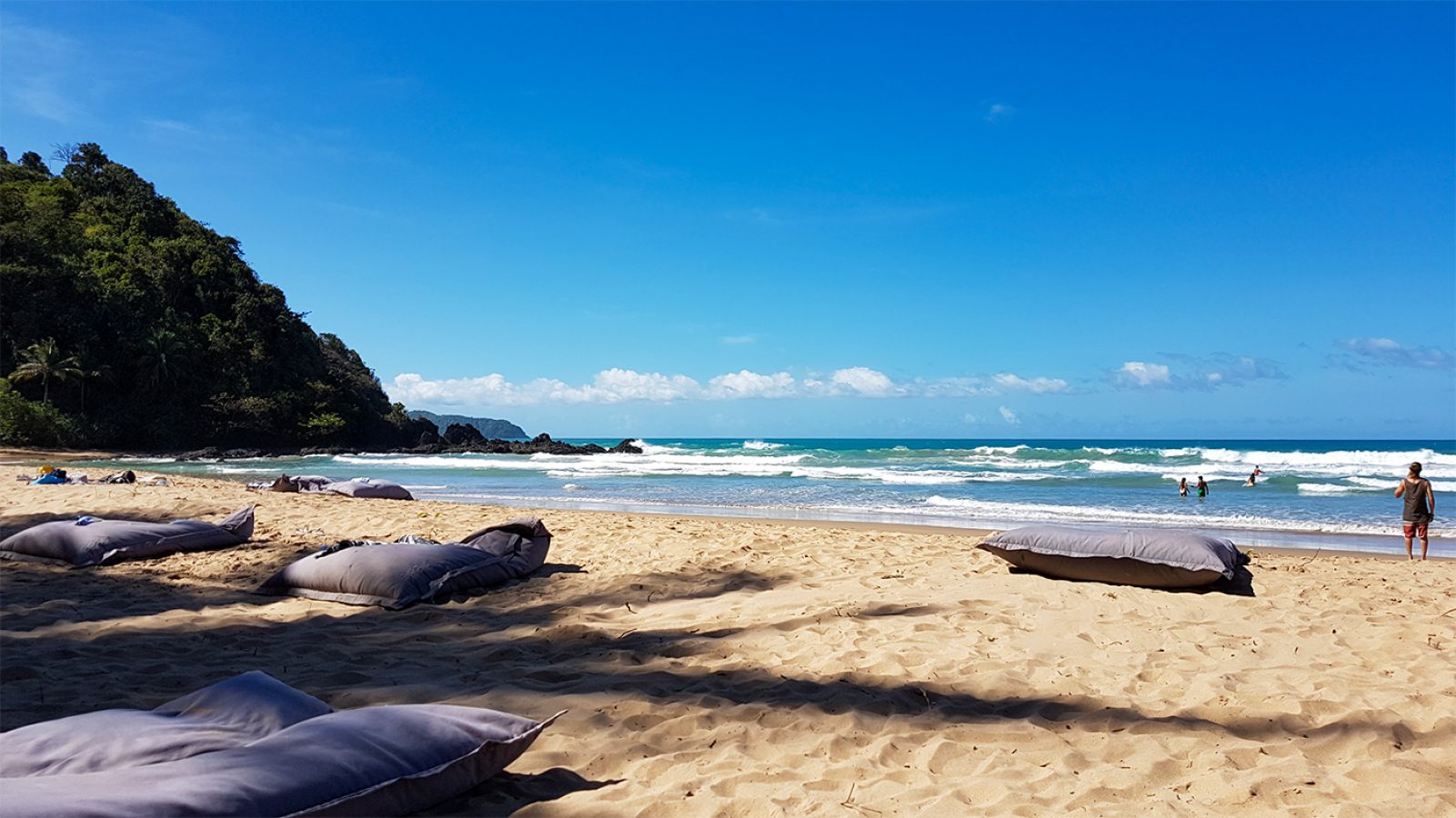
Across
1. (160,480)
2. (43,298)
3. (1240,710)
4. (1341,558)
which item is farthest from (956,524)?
(43,298)

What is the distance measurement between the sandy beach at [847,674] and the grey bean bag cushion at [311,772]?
21cm

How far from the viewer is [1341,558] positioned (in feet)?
33.0

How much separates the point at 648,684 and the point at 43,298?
50.4 metres

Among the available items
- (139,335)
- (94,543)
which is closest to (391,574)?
(94,543)

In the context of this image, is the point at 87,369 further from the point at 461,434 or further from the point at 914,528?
the point at 914,528

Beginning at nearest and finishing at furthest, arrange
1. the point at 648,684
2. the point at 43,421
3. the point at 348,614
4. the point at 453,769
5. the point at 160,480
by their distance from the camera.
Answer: the point at 453,769
the point at 648,684
the point at 348,614
the point at 160,480
the point at 43,421

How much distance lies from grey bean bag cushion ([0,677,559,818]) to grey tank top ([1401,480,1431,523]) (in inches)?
489

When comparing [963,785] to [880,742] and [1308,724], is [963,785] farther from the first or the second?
[1308,724]

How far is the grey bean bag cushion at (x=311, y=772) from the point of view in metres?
2.10

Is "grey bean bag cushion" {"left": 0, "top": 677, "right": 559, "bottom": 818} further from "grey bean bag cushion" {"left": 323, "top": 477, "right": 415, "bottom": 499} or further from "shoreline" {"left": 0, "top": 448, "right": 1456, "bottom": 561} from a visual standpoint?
"grey bean bag cushion" {"left": 323, "top": 477, "right": 415, "bottom": 499}

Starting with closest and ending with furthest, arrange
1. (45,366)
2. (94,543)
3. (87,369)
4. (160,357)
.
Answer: (94,543) < (45,366) < (87,369) < (160,357)

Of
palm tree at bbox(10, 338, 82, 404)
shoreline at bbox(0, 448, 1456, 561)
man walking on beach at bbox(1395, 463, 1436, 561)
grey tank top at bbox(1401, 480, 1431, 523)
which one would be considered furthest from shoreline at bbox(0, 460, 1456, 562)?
palm tree at bbox(10, 338, 82, 404)

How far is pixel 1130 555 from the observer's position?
702cm

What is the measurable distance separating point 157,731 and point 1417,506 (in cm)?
1365
